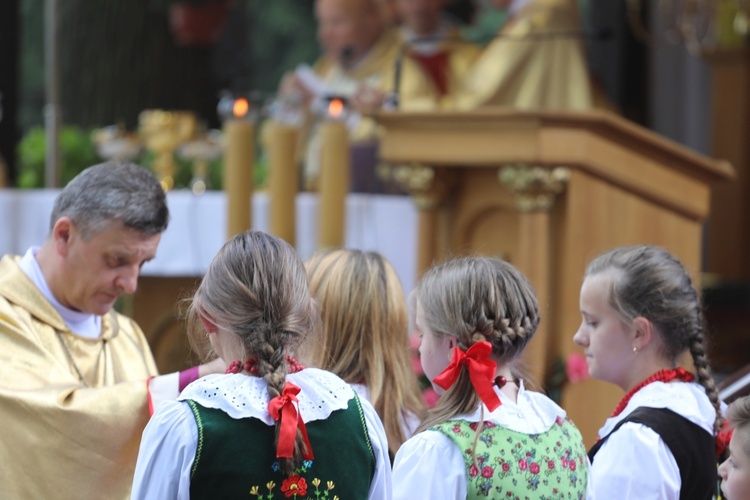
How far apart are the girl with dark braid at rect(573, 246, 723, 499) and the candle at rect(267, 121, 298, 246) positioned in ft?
6.54

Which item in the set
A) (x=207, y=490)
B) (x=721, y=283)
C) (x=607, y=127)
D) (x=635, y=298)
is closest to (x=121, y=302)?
(x=607, y=127)

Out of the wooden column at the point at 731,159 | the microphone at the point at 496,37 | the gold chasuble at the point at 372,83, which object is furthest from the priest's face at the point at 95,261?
the wooden column at the point at 731,159

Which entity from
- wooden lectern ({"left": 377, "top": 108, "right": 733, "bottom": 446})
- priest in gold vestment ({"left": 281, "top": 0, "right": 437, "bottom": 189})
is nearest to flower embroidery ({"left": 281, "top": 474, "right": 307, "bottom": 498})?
wooden lectern ({"left": 377, "top": 108, "right": 733, "bottom": 446})

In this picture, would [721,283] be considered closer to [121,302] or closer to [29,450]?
[121,302]

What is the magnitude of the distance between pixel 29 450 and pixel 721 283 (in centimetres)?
658

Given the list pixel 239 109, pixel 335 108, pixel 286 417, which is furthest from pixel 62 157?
pixel 286 417

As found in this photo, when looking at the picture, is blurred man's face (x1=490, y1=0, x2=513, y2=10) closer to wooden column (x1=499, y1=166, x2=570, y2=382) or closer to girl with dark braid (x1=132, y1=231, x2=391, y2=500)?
wooden column (x1=499, y1=166, x2=570, y2=382)

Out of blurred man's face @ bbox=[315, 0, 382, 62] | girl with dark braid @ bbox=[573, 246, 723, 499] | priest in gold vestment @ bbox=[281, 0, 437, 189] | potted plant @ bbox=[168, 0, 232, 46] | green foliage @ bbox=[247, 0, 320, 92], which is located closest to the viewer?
girl with dark braid @ bbox=[573, 246, 723, 499]

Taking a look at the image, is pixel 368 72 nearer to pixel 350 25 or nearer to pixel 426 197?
Result: pixel 350 25

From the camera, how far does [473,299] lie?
7.63 ft

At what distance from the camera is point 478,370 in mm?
2238

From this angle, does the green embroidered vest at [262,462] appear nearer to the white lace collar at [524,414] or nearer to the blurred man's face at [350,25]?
the white lace collar at [524,414]

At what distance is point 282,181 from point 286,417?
2.69 metres

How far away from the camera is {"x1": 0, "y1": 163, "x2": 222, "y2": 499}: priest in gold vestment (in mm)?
2717
